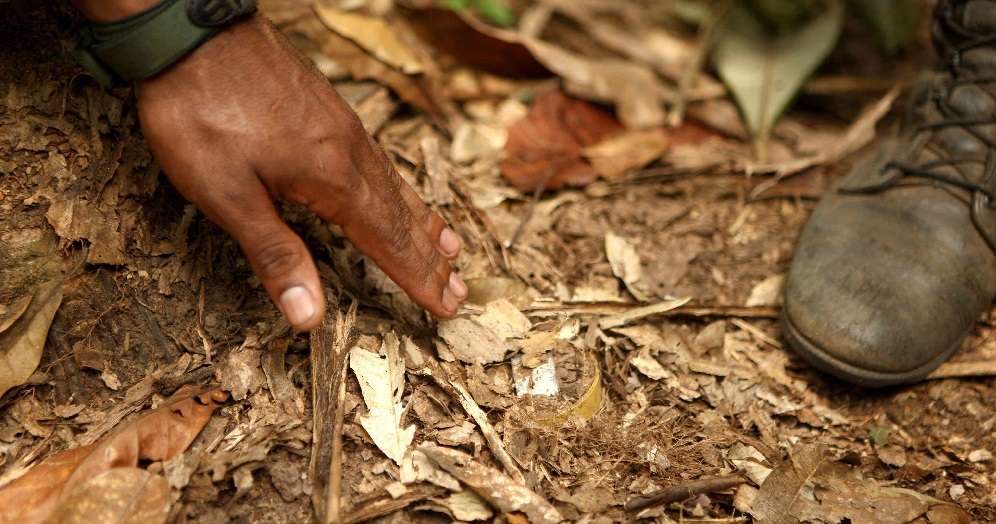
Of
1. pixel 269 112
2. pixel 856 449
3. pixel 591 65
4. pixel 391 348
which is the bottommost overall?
pixel 856 449

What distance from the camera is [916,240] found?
1784 mm

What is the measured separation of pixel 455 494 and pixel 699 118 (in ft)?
5.28

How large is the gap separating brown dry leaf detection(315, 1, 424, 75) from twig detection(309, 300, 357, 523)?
0.89m

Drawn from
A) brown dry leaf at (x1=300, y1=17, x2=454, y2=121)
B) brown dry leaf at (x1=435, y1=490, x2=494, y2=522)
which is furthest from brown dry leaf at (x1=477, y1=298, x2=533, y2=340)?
brown dry leaf at (x1=300, y1=17, x2=454, y2=121)

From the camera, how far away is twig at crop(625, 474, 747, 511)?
4.63 ft

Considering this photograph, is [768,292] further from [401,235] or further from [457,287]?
[401,235]

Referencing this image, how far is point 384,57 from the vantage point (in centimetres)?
220

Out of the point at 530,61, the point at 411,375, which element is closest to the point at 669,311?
the point at 411,375

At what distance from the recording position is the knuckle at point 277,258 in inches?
50.5

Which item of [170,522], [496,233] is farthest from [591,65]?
[170,522]

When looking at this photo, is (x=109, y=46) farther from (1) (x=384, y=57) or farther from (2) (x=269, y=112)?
(1) (x=384, y=57)

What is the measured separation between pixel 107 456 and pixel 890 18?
2.62 meters

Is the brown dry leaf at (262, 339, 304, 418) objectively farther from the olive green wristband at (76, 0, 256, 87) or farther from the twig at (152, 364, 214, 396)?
the olive green wristband at (76, 0, 256, 87)

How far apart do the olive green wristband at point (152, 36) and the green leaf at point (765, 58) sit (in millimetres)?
1734
